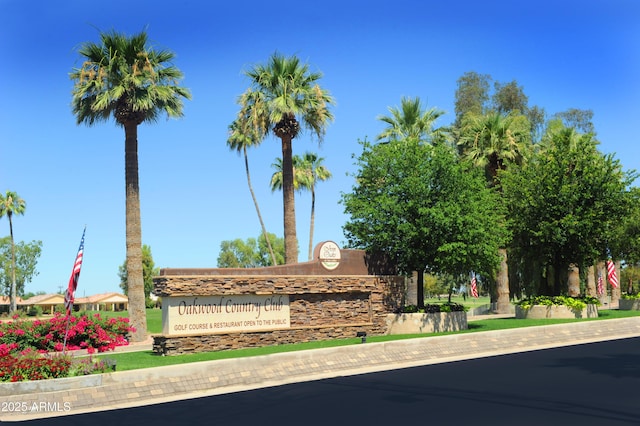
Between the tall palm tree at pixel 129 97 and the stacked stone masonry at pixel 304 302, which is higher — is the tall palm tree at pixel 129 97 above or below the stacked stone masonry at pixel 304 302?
above

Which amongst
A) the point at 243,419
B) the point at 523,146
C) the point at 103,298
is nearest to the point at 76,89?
the point at 243,419

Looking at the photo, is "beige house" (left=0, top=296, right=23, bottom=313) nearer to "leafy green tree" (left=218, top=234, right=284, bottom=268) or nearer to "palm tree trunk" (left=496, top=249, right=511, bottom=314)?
"leafy green tree" (left=218, top=234, right=284, bottom=268)

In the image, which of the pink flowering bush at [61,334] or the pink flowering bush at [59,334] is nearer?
the pink flowering bush at [61,334]

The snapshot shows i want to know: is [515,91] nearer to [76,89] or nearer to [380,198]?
[380,198]

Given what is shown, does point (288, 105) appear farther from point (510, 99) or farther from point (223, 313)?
point (510, 99)

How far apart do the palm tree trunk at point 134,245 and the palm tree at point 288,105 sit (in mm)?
7354

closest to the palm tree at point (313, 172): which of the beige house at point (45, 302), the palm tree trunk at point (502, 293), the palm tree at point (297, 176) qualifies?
the palm tree at point (297, 176)

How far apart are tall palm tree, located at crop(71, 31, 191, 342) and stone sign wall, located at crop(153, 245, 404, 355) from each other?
965 cm

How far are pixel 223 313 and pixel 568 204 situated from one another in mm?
19518

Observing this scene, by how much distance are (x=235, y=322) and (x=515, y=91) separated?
142 ft

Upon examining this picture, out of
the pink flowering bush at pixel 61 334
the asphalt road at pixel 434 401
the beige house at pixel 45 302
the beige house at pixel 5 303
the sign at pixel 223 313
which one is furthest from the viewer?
the beige house at pixel 45 302

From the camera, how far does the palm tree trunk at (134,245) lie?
30781mm

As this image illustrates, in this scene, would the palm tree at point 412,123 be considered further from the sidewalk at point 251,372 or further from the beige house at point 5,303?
the beige house at point 5,303

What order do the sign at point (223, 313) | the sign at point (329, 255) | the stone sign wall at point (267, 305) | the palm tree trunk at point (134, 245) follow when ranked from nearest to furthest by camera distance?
the sign at point (223, 313) < the stone sign wall at point (267, 305) < the sign at point (329, 255) < the palm tree trunk at point (134, 245)
